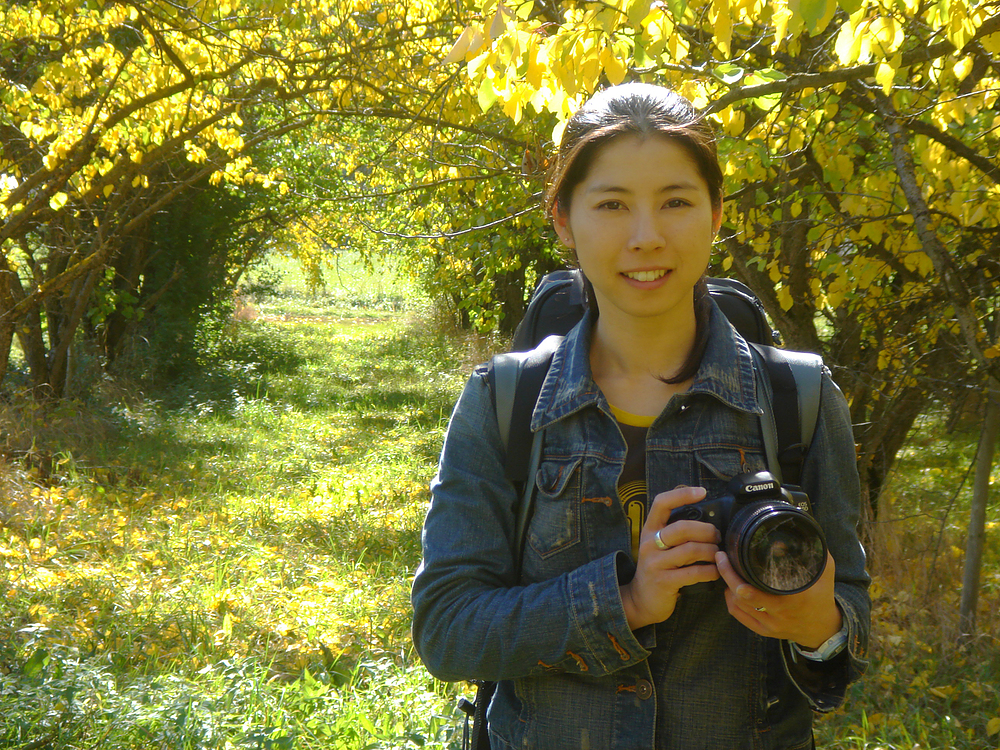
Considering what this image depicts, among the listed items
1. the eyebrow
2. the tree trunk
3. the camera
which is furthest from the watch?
the tree trunk

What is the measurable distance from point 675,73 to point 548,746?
7.41 feet

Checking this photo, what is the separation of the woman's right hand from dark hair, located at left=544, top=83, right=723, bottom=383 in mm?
276

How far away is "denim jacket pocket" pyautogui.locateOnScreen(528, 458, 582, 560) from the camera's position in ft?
4.31

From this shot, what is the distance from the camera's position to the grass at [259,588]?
3.18 m

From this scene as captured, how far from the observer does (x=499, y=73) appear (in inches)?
95.4

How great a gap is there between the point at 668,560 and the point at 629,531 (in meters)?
0.15

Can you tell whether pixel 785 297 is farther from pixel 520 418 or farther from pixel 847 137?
pixel 520 418

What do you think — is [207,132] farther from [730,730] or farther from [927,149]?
[730,730]

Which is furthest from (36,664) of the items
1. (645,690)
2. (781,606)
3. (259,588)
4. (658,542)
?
(781,606)

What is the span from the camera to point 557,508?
4.32ft

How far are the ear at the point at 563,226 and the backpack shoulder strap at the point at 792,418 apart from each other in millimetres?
414

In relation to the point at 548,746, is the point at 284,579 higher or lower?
higher

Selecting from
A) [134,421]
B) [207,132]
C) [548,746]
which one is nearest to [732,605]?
[548,746]

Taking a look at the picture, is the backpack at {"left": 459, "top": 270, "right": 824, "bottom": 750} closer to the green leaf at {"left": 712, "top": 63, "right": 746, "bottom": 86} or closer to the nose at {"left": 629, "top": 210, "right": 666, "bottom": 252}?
the nose at {"left": 629, "top": 210, "right": 666, "bottom": 252}
